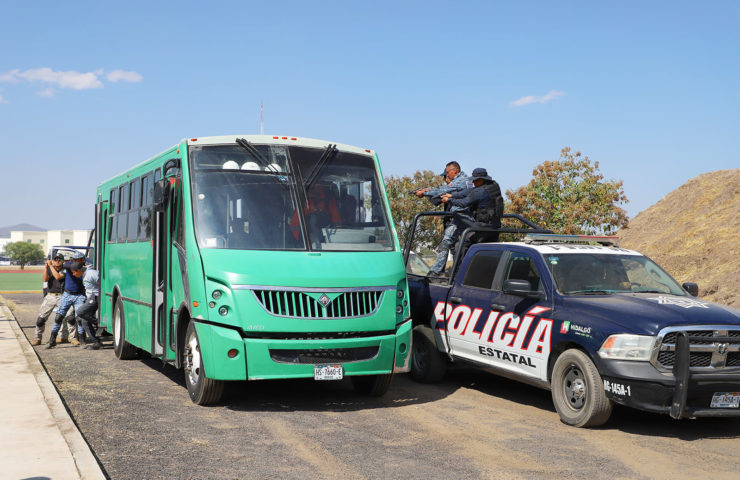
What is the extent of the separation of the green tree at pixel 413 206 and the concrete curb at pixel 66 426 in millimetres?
24000

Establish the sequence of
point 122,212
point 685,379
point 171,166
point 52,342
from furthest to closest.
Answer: point 52,342 < point 122,212 < point 171,166 < point 685,379

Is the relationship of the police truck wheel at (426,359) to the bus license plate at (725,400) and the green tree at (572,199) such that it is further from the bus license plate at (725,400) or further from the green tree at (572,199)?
the green tree at (572,199)

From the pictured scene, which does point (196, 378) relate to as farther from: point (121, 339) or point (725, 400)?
point (725, 400)

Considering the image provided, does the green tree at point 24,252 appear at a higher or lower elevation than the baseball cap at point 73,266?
higher

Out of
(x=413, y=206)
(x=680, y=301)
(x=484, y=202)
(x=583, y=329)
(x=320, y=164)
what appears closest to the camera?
(x=583, y=329)

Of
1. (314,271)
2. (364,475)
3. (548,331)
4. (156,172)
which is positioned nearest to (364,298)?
(314,271)

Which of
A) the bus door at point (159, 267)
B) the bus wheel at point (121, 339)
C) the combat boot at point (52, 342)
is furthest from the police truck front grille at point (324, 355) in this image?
the combat boot at point (52, 342)

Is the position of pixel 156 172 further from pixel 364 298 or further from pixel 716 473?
pixel 716 473

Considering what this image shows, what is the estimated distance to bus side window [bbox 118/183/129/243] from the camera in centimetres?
1315

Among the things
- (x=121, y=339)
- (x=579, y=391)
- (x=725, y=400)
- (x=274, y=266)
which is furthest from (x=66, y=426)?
(x=725, y=400)

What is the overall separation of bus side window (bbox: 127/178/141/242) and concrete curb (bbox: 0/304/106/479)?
236 centimetres

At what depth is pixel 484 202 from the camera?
12.0 meters

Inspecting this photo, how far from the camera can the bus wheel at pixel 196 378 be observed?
870 centimetres

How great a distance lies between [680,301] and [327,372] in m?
3.80
